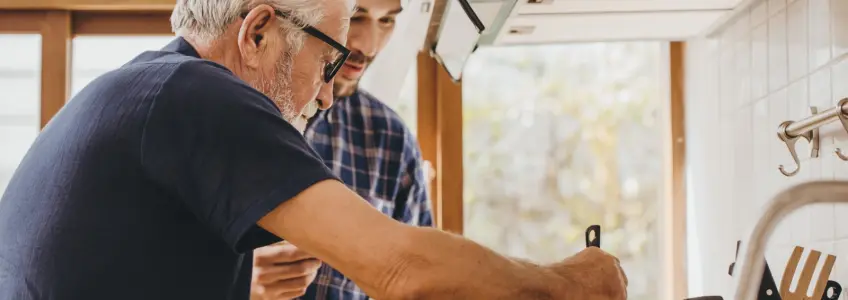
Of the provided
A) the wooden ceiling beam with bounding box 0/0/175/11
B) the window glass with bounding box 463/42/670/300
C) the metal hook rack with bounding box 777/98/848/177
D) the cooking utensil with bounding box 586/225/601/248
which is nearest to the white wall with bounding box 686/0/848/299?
the metal hook rack with bounding box 777/98/848/177

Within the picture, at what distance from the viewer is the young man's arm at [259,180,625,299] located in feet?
2.82

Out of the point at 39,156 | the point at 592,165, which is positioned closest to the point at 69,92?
the point at 592,165

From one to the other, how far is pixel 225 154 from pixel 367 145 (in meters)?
1.41

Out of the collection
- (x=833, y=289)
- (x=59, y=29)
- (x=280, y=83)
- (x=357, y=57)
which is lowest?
(x=833, y=289)

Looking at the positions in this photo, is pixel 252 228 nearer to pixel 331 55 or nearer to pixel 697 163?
pixel 331 55

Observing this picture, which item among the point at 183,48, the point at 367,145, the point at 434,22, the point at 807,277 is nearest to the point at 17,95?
the point at 367,145

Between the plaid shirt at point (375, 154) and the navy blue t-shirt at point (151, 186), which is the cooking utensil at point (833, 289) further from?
the plaid shirt at point (375, 154)

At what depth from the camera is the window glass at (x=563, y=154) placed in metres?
2.59

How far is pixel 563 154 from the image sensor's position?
8.55ft

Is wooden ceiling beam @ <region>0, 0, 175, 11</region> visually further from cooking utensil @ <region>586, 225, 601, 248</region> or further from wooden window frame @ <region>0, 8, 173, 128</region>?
cooking utensil @ <region>586, 225, 601, 248</region>

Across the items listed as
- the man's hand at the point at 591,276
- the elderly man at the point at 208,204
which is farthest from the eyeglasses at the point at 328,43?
the man's hand at the point at 591,276

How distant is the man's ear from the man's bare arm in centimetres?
29

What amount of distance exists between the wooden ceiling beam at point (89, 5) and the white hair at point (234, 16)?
4.62 ft

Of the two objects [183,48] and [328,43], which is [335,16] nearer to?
[328,43]
